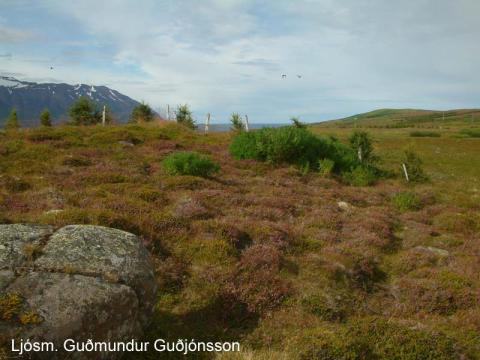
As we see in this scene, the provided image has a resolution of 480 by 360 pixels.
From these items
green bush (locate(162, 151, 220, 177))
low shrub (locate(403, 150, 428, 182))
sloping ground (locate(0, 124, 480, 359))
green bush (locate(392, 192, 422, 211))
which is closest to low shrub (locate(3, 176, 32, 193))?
sloping ground (locate(0, 124, 480, 359))

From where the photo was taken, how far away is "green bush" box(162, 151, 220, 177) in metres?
18.2

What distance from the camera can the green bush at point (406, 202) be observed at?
58.5 ft

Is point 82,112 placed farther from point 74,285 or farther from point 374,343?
point 374,343

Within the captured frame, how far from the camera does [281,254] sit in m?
10.4

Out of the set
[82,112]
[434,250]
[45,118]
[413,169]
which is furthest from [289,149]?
[45,118]

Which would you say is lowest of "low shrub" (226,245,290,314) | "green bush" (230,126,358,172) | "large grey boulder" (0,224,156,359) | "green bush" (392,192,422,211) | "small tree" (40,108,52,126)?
"low shrub" (226,245,290,314)

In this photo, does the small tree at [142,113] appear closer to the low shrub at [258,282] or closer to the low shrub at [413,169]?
the low shrub at [413,169]

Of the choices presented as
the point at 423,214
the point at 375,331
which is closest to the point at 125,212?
the point at 375,331

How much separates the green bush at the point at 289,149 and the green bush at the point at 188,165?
575 cm

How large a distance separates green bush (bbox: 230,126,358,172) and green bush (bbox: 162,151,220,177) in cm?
575

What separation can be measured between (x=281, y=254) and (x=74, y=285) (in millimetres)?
6001

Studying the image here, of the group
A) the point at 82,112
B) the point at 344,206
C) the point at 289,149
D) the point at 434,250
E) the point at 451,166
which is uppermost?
the point at 82,112

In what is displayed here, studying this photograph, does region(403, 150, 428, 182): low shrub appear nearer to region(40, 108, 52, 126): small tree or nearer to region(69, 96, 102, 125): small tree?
region(69, 96, 102, 125): small tree

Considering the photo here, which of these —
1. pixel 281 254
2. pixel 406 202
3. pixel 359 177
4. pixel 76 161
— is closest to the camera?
pixel 281 254
